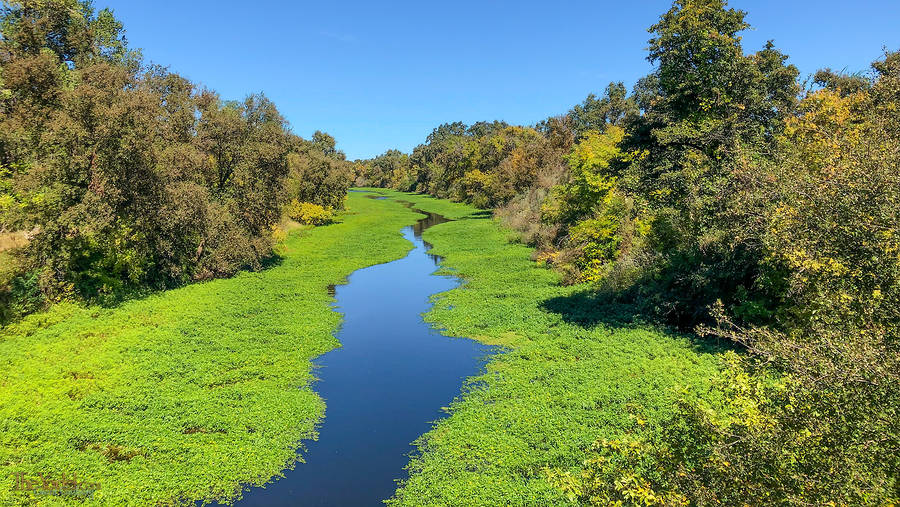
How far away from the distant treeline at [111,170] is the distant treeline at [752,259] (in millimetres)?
24751

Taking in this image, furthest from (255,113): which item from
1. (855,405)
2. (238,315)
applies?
(855,405)

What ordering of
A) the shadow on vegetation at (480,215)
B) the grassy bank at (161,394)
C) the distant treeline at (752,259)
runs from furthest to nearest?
the shadow on vegetation at (480,215)
the grassy bank at (161,394)
the distant treeline at (752,259)

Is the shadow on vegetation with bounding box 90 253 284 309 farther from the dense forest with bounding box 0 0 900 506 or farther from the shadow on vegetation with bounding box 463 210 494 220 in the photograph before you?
the shadow on vegetation with bounding box 463 210 494 220

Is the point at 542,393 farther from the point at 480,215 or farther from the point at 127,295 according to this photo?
the point at 480,215

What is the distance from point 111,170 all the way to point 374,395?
64.1 feet

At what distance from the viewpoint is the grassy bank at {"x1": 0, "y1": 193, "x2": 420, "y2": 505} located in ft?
39.3

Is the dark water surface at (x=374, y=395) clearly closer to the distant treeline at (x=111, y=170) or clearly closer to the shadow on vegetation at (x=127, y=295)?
the shadow on vegetation at (x=127, y=295)

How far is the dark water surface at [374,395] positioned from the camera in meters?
12.5

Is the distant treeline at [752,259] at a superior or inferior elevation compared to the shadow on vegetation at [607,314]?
superior

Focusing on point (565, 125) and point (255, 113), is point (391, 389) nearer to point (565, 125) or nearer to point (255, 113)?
point (255, 113)

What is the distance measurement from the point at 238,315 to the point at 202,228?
9663mm

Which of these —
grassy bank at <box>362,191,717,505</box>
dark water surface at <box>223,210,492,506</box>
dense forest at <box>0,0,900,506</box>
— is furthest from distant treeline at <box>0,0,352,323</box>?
grassy bank at <box>362,191,717,505</box>

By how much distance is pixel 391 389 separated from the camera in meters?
18.4

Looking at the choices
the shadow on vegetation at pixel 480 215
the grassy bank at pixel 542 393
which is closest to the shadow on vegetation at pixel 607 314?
the grassy bank at pixel 542 393
